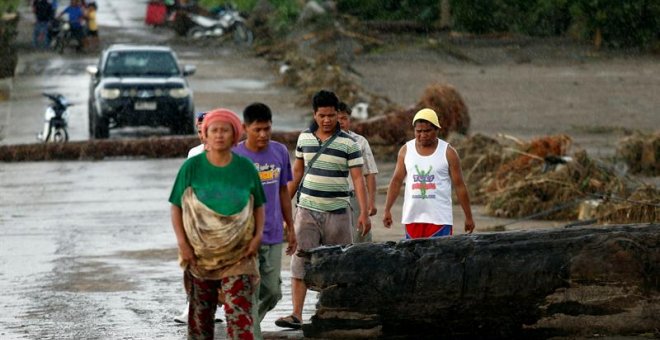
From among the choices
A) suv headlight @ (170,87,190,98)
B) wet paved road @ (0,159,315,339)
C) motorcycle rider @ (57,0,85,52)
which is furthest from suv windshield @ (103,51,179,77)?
motorcycle rider @ (57,0,85,52)

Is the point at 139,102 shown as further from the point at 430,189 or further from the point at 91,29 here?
the point at 91,29

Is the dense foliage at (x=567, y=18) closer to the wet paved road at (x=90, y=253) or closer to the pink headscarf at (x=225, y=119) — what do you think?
the wet paved road at (x=90, y=253)

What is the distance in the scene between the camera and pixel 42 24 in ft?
163

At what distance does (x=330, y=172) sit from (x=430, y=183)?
91 centimetres

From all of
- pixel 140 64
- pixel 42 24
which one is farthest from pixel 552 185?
pixel 42 24

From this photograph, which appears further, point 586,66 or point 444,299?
point 586,66

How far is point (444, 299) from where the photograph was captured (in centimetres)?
983

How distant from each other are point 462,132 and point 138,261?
1039cm

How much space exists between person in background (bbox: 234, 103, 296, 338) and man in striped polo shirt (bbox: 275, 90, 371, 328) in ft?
2.84

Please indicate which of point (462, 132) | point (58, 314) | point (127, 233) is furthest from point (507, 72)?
point (58, 314)

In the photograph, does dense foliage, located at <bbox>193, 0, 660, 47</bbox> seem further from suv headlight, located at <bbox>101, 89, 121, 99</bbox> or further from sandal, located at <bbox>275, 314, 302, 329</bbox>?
sandal, located at <bbox>275, 314, 302, 329</bbox>

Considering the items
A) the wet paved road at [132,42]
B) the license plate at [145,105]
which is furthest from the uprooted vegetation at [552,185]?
the wet paved road at [132,42]

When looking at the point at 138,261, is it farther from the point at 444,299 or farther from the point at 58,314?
the point at 444,299

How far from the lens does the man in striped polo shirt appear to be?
1062 centimetres
